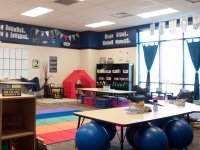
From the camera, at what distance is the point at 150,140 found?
3309mm

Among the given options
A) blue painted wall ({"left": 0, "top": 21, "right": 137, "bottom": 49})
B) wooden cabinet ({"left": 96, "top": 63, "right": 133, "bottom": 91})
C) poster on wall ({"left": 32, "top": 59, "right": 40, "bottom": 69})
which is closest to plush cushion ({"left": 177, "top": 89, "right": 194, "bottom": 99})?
wooden cabinet ({"left": 96, "top": 63, "right": 133, "bottom": 91})

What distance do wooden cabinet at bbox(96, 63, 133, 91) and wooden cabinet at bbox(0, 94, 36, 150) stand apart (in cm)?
758

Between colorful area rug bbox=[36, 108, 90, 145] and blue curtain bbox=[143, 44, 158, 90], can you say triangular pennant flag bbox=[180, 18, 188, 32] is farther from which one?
colorful area rug bbox=[36, 108, 90, 145]

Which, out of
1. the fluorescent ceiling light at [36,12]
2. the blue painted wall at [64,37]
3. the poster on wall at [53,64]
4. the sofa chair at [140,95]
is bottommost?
the sofa chair at [140,95]

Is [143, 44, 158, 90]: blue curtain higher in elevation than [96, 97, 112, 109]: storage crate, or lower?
higher

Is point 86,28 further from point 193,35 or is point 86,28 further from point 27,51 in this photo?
point 193,35

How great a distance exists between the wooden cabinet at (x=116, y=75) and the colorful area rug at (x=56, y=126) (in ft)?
12.9

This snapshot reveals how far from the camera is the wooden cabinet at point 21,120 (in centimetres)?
291

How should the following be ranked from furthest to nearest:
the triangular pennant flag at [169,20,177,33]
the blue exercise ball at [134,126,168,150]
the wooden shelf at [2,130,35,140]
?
the triangular pennant flag at [169,20,177,33], the blue exercise ball at [134,126,168,150], the wooden shelf at [2,130,35,140]

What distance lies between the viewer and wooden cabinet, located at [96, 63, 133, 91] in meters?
10.4

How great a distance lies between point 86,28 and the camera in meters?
11.2

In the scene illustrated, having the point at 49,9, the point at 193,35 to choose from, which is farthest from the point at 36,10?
the point at 193,35

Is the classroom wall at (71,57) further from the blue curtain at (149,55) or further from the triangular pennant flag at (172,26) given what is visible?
the triangular pennant flag at (172,26)

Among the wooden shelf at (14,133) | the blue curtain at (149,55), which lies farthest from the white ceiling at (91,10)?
the wooden shelf at (14,133)
